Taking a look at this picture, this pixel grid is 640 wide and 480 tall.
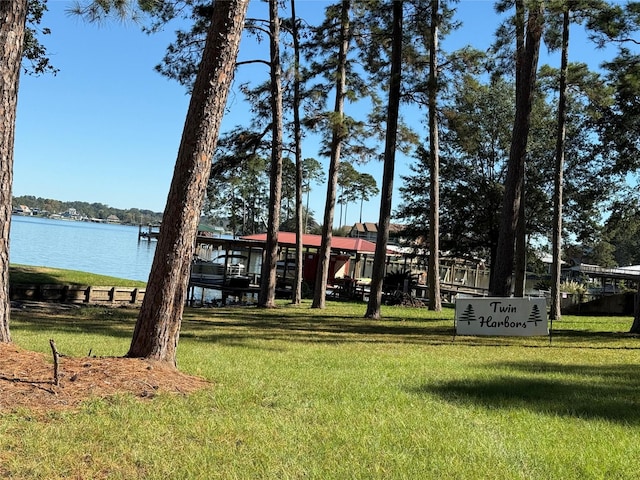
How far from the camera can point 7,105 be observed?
5.35 m

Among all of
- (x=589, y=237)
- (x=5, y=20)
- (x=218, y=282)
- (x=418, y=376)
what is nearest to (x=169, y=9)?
(x=5, y=20)

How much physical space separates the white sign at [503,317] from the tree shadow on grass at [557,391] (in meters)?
2.01

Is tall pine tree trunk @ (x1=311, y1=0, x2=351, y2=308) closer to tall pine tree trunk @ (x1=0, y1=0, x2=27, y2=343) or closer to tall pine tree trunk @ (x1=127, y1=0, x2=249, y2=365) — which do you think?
tall pine tree trunk @ (x1=127, y1=0, x2=249, y2=365)

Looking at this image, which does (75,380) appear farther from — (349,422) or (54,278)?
(54,278)

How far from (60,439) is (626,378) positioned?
633cm

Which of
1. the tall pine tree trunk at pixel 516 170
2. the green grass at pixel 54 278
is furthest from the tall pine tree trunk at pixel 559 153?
the green grass at pixel 54 278

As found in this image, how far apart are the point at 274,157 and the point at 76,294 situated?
7.95 m

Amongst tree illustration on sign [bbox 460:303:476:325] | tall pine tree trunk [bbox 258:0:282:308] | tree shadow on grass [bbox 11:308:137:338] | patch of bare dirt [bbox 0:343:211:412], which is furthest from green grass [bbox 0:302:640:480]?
tall pine tree trunk [bbox 258:0:282:308]

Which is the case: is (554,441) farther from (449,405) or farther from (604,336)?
(604,336)

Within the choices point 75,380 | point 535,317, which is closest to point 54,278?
point 535,317

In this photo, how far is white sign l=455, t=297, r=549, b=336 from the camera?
9.73m

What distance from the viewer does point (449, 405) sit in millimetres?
5105

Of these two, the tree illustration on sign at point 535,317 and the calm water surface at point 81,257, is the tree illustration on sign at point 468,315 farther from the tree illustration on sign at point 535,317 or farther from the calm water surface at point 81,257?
the calm water surface at point 81,257

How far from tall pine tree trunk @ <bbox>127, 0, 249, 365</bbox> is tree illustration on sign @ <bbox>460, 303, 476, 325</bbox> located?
19.0ft
